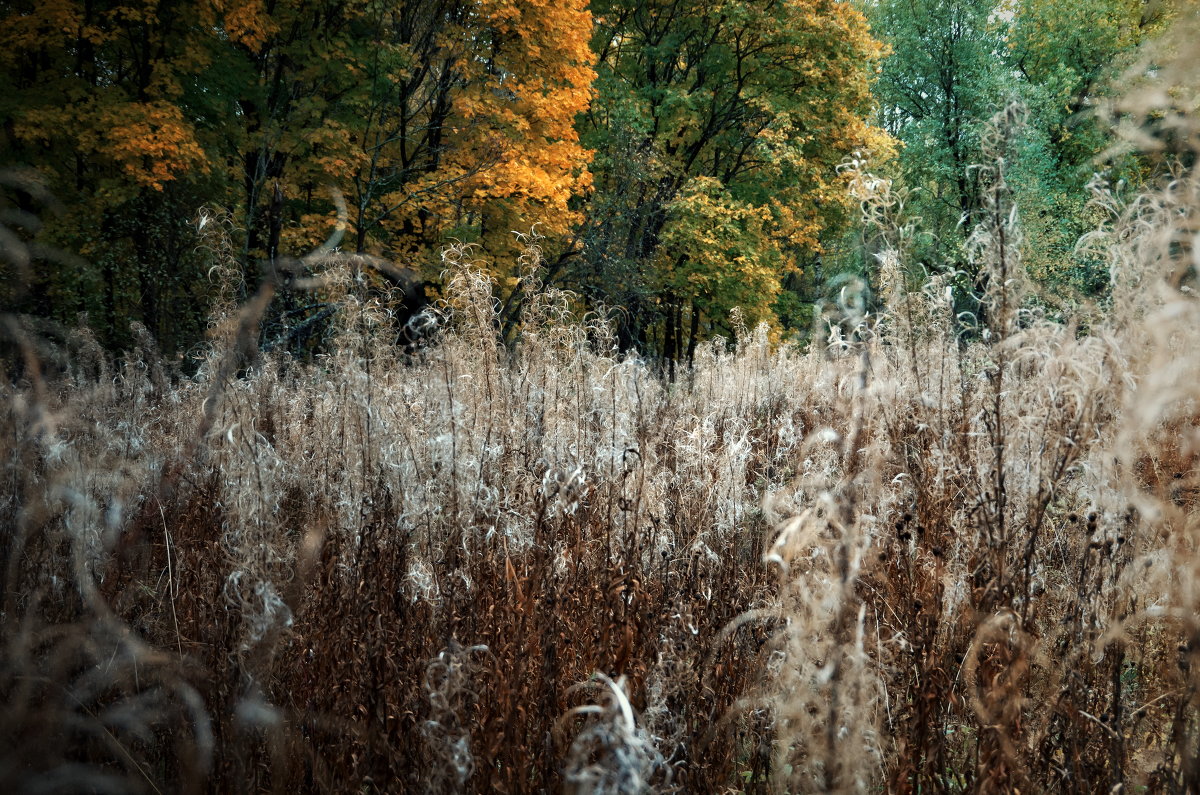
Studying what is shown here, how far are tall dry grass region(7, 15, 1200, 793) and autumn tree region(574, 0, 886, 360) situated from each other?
12.1m

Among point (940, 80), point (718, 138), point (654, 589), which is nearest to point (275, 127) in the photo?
point (654, 589)

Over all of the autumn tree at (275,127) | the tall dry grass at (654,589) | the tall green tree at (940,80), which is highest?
the tall green tree at (940,80)

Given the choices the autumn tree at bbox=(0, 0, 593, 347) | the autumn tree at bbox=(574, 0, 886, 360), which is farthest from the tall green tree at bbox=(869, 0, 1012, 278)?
the autumn tree at bbox=(0, 0, 593, 347)

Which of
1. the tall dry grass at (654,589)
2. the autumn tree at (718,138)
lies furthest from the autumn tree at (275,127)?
the tall dry grass at (654,589)

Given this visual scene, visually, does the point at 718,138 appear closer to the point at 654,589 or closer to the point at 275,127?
the point at 275,127

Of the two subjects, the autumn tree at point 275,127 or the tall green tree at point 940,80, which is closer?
the autumn tree at point 275,127

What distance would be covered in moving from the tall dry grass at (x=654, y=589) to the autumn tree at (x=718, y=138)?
12.1 metres

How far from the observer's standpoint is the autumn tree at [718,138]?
54.4 feet

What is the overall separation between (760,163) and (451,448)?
18.7m

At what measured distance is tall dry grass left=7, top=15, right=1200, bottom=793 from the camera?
1.70 meters

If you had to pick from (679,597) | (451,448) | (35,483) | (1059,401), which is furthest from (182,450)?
(1059,401)

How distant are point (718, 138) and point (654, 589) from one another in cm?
1901

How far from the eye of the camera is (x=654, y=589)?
2.91 metres

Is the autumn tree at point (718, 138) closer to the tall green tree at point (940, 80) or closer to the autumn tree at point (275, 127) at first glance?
the autumn tree at point (275, 127)
